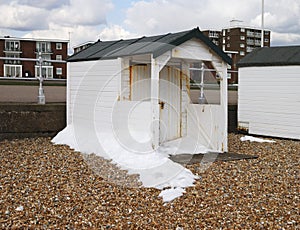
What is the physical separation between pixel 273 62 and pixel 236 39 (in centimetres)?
6085

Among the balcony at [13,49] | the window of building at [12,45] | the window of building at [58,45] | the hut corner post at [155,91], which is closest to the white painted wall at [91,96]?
the hut corner post at [155,91]

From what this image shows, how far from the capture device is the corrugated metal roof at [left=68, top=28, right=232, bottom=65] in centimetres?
667

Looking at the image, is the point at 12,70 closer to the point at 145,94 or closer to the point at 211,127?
the point at 145,94

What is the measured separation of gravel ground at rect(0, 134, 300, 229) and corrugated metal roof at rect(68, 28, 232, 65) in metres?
1.88

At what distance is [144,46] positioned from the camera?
6.99 m

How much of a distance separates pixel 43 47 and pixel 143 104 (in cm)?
4334

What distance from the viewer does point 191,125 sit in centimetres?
828

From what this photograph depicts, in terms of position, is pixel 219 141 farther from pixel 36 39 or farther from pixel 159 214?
pixel 36 39

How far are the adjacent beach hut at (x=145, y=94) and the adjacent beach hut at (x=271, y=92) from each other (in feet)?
9.03

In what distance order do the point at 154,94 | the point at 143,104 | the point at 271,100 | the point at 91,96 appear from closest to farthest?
the point at 154,94, the point at 143,104, the point at 91,96, the point at 271,100

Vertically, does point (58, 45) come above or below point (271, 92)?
above

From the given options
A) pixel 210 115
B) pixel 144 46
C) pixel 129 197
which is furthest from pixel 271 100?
pixel 129 197

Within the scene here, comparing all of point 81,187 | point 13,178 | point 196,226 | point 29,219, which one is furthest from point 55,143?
point 196,226

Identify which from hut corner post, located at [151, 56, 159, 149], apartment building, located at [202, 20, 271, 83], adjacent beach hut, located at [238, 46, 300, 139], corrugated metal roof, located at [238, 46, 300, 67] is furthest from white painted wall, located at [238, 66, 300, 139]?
apartment building, located at [202, 20, 271, 83]
